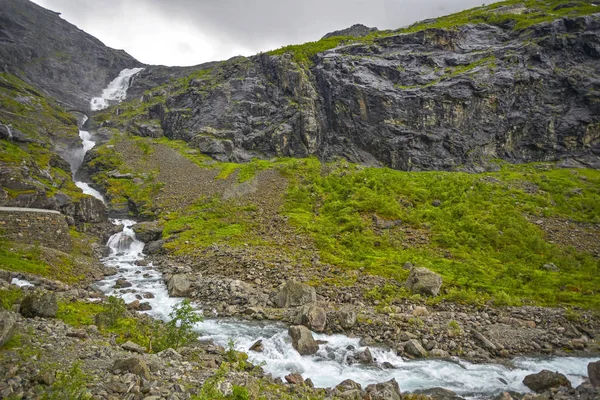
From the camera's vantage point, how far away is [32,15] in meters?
111

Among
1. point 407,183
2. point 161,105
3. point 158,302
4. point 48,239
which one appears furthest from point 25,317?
point 161,105

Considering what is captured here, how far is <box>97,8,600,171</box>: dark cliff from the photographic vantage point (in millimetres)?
53844

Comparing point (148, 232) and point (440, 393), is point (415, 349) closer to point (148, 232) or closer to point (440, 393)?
point (440, 393)

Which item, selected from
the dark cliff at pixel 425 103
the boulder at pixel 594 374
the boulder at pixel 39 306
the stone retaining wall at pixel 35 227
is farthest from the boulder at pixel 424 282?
the dark cliff at pixel 425 103

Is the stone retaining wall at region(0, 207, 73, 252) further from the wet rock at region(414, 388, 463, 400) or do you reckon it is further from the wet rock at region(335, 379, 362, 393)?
the wet rock at region(414, 388, 463, 400)

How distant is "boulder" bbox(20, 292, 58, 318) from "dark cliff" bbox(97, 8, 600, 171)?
4790cm

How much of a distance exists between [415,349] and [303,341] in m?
4.57

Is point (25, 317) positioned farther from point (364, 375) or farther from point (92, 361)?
point (364, 375)

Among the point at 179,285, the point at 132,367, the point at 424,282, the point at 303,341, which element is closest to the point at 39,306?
the point at 132,367

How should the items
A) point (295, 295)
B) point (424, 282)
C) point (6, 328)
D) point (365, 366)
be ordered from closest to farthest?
point (6, 328) < point (365, 366) < point (295, 295) < point (424, 282)

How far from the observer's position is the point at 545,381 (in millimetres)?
10875

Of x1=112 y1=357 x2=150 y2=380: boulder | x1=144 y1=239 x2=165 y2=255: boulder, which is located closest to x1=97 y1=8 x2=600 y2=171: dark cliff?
x1=144 y1=239 x2=165 y2=255: boulder

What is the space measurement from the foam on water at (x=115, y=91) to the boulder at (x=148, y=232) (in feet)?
267

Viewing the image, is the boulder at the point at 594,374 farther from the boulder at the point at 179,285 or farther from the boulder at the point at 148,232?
the boulder at the point at 148,232
